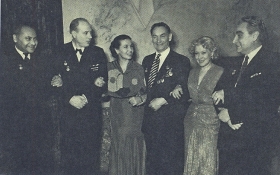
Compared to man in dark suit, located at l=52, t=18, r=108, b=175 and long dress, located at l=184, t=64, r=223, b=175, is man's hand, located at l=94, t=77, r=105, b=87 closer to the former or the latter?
man in dark suit, located at l=52, t=18, r=108, b=175

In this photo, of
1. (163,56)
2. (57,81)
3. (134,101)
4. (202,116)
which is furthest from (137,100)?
(57,81)

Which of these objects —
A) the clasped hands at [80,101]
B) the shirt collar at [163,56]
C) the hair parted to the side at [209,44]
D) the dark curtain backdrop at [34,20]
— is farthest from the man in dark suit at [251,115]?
the dark curtain backdrop at [34,20]

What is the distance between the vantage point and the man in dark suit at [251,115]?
664cm

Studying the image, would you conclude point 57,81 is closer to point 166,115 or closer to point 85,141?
point 85,141

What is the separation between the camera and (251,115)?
6648 millimetres

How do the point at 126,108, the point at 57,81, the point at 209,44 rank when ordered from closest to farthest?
the point at 209,44 < the point at 126,108 < the point at 57,81

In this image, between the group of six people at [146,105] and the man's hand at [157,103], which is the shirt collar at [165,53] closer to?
the group of six people at [146,105]

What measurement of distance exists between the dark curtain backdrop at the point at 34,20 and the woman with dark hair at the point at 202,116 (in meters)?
2.13

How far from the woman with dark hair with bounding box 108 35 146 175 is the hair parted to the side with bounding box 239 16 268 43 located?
169 cm

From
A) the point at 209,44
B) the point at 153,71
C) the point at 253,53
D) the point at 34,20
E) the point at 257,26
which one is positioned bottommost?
the point at 153,71

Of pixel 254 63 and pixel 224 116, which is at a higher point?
pixel 254 63

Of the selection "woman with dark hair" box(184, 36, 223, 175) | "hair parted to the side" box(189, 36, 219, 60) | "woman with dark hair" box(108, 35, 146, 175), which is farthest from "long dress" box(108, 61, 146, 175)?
"hair parted to the side" box(189, 36, 219, 60)

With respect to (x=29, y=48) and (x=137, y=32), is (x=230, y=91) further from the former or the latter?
(x=29, y=48)

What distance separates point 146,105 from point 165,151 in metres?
0.72
